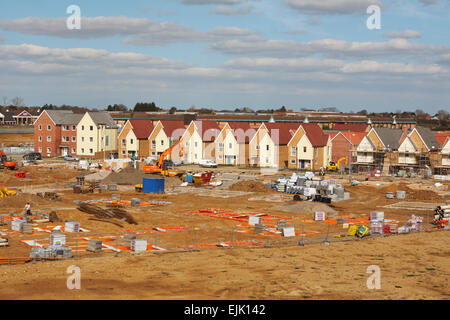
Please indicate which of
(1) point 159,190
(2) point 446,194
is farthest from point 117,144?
(2) point 446,194

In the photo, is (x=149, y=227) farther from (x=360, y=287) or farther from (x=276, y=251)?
(x=360, y=287)

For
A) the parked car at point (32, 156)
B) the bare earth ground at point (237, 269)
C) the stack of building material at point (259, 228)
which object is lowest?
the bare earth ground at point (237, 269)

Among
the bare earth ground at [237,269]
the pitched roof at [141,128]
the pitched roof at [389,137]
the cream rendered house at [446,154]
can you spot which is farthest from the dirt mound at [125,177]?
the cream rendered house at [446,154]

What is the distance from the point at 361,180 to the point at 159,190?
90.3 ft

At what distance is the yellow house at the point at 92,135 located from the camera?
99688 millimetres

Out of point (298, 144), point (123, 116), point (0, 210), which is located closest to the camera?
point (0, 210)

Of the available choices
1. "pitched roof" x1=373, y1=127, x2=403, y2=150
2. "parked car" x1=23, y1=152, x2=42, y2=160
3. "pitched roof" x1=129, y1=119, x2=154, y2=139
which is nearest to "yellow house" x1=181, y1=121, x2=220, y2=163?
"pitched roof" x1=129, y1=119, x2=154, y2=139

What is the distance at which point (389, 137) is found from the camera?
88312mm

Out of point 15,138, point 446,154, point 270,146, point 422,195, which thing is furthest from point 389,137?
point 15,138

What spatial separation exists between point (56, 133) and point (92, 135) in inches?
284

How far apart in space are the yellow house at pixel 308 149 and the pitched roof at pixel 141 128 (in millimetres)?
25852

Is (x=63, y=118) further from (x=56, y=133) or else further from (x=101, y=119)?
(x=101, y=119)

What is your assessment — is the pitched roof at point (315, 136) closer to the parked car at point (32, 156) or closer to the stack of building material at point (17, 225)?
the parked car at point (32, 156)
